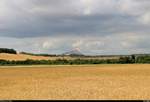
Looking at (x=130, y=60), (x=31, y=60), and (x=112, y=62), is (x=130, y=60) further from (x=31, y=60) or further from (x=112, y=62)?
(x=31, y=60)

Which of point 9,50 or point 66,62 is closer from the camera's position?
point 66,62

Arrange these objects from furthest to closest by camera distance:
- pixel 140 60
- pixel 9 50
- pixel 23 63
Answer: pixel 9 50 < pixel 140 60 < pixel 23 63

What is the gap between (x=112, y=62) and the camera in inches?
5714

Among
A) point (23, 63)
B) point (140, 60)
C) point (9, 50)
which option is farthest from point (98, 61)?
point (9, 50)

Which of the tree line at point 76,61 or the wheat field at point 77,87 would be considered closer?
the wheat field at point 77,87

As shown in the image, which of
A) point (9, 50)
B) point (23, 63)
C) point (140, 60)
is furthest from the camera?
point (9, 50)

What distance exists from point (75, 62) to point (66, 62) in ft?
11.1

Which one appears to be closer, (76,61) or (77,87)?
(77,87)

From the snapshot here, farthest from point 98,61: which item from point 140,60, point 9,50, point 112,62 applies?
point 9,50

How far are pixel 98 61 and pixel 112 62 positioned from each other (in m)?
5.31

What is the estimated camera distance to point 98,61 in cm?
14538

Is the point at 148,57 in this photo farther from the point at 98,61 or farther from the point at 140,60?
the point at 98,61

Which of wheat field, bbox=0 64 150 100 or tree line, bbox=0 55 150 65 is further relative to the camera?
tree line, bbox=0 55 150 65

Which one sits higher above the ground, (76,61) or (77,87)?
(76,61)
